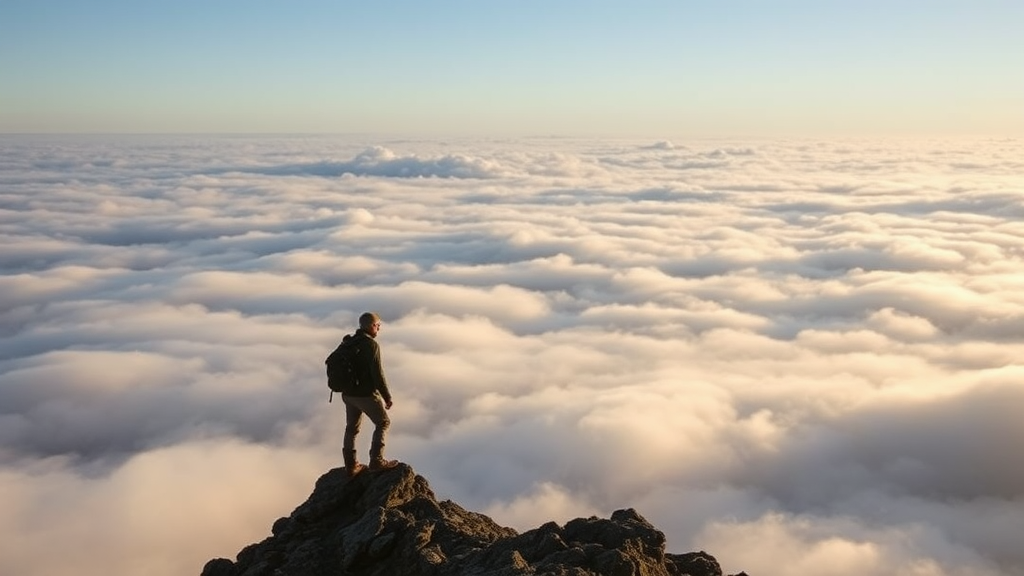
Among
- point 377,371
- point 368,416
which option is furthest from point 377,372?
point 368,416

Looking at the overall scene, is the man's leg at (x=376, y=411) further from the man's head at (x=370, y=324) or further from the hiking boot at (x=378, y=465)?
the man's head at (x=370, y=324)

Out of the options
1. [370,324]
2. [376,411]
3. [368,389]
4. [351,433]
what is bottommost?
[351,433]

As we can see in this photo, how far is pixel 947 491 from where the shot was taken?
8975cm

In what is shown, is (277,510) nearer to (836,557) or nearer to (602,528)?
(836,557)

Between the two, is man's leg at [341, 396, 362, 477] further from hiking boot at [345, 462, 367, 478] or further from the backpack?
the backpack

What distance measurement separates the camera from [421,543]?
1206cm

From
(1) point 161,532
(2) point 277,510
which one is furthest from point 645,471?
(1) point 161,532

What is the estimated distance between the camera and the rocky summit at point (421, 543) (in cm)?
1090

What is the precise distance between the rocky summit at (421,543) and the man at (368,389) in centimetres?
98

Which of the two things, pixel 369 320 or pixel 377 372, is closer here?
pixel 369 320

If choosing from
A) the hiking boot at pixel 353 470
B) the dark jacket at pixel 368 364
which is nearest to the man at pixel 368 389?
the dark jacket at pixel 368 364

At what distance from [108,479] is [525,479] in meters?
50.6

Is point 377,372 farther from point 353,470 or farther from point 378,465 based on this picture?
point 353,470

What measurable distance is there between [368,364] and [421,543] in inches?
120
